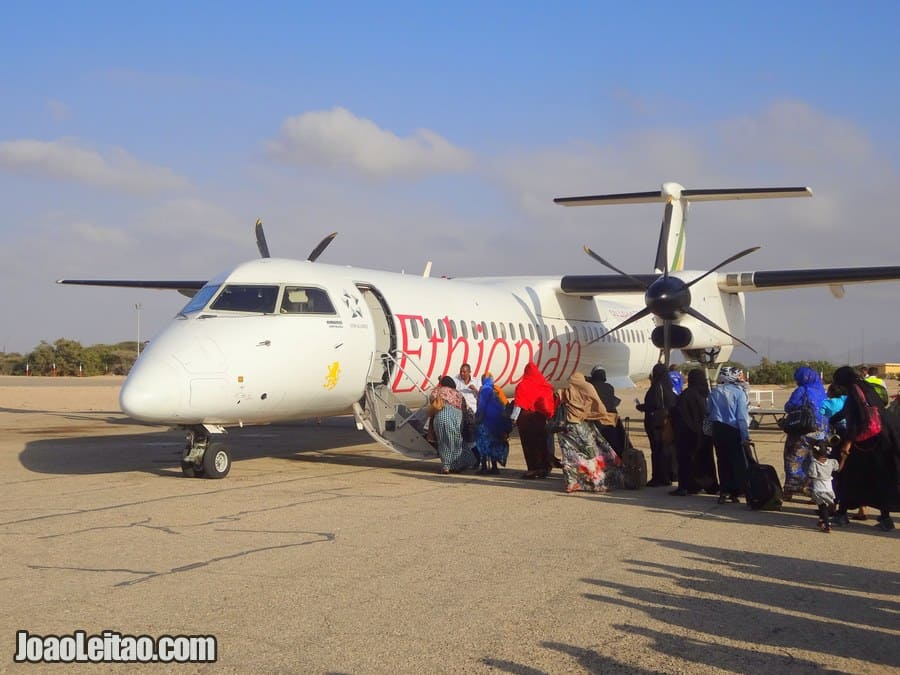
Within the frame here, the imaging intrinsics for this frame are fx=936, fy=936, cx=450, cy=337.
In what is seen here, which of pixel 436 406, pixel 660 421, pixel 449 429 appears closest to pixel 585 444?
pixel 660 421

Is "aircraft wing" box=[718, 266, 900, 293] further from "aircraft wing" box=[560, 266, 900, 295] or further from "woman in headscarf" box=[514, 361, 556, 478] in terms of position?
"woman in headscarf" box=[514, 361, 556, 478]

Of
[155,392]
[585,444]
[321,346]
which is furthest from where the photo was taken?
[321,346]

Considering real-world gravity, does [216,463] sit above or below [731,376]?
below

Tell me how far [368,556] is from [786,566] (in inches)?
126

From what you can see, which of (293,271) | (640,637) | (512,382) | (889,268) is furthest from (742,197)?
(640,637)

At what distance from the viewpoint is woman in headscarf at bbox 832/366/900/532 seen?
852cm

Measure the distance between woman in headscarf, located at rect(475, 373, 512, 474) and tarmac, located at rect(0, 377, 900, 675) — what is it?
3.83ft

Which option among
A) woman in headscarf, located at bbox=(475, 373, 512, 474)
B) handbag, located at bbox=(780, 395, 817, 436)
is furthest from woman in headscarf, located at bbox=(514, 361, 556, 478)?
handbag, located at bbox=(780, 395, 817, 436)

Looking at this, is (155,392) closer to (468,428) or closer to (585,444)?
(468,428)

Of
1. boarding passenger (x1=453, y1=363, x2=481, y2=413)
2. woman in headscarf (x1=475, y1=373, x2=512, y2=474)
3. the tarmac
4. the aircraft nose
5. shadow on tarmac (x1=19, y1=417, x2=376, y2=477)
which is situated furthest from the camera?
boarding passenger (x1=453, y1=363, x2=481, y2=413)

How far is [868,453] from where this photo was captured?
8.68 meters

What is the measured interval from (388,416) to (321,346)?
1918 millimetres

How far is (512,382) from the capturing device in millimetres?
18750

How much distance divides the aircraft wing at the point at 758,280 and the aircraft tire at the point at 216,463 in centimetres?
1087
